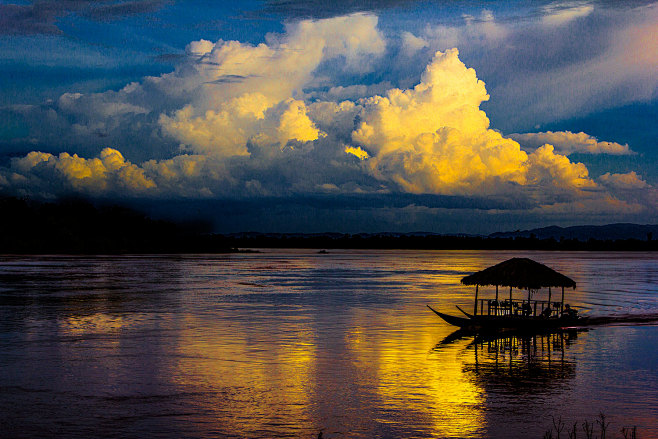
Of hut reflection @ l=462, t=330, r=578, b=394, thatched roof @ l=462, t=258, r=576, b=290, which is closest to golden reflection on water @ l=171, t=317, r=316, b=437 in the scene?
hut reflection @ l=462, t=330, r=578, b=394

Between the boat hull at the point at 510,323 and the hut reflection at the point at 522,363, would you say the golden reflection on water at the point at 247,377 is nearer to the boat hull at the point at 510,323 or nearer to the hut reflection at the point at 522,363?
the hut reflection at the point at 522,363

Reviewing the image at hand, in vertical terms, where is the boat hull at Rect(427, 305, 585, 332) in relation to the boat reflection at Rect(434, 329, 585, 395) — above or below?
above

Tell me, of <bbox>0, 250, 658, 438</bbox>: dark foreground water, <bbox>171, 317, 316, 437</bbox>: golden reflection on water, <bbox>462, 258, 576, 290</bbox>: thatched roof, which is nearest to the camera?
<bbox>0, 250, 658, 438</bbox>: dark foreground water

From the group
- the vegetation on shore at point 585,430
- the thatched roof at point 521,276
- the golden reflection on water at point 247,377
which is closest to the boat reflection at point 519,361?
the thatched roof at point 521,276

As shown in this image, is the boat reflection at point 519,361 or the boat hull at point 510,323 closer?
the boat reflection at point 519,361

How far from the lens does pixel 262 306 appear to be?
53.8 metres

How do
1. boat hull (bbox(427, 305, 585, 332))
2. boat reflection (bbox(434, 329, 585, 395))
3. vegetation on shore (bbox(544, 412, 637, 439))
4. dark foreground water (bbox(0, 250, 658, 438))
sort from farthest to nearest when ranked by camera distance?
boat hull (bbox(427, 305, 585, 332)) → boat reflection (bbox(434, 329, 585, 395)) → dark foreground water (bbox(0, 250, 658, 438)) → vegetation on shore (bbox(544, 412, 637, 439))

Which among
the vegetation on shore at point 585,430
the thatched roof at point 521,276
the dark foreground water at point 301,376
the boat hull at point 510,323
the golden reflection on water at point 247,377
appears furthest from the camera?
the boat hull at point 510,323

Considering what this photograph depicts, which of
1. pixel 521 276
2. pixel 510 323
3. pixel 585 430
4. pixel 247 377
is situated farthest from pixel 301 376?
pixel 521 276

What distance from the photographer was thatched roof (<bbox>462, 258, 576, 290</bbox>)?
36.8 metres

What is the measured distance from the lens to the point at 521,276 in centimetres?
3697

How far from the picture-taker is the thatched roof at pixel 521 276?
36750mm

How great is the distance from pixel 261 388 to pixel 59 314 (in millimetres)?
26491

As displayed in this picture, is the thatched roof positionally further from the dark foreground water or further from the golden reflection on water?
the golden reflection on water
